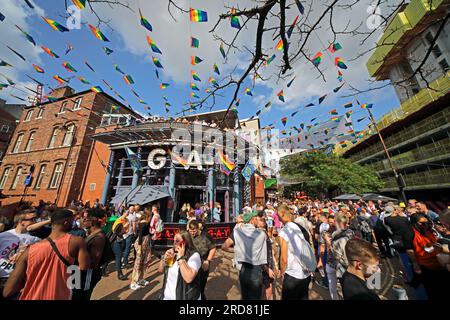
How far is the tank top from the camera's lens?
193 centimetres

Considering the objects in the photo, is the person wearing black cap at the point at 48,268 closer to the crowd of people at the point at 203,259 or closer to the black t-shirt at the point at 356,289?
the crowd of people at the point at 203,259

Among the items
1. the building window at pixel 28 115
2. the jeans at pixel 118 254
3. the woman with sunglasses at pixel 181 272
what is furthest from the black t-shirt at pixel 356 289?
the building window at pixel 28 115

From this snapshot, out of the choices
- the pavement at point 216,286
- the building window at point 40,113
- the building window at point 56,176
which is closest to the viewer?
the pavement at point 216,286

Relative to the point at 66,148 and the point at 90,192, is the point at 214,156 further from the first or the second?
the point at 66,148

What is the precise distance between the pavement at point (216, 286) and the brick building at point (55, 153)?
13.4m

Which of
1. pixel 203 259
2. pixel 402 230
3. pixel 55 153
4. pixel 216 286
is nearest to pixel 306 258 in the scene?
pixel 203 259

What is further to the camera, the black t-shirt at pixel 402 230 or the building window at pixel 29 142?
the building window at pixel 29 142

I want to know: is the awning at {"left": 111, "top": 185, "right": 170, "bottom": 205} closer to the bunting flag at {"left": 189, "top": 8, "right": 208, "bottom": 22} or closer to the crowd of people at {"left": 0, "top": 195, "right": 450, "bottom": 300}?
the crowd of people at {"left": 0, "top": 195, "right": 450, "bottom": 300}

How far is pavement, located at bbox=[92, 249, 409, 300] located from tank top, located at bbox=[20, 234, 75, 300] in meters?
2.69

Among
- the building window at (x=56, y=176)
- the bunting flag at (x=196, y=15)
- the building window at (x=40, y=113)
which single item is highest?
the building window at (x=40, y=113)

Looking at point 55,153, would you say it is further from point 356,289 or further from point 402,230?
point 402,230

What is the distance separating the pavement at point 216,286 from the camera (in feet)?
13.6

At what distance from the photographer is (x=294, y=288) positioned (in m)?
2.67
